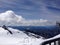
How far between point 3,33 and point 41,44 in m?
22.8

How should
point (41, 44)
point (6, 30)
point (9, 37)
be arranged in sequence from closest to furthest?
point (41, 44) → point (9, 37) → point (6, 30)

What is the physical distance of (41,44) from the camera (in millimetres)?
2883

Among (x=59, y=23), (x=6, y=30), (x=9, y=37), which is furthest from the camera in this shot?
(x=6, y=30)

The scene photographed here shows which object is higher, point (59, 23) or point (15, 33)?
point (15, 33)

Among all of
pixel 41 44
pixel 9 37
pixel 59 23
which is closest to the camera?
pixel 41 44

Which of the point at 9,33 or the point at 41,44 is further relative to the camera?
the point at 9,33

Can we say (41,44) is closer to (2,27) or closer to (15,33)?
(15,33)

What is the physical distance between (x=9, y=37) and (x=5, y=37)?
66 cm

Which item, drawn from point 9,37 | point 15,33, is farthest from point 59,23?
point 15,33

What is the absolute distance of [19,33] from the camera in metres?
26.8

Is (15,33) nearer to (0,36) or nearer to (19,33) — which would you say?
(19,33)

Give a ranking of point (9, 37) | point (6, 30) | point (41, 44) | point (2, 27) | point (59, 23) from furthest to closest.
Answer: point (2, 27) < point (6, 30) < point (9, 37) < point (59, 23) < point (41, 44)

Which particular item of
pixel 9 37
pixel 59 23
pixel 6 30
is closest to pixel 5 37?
pixel 9 37

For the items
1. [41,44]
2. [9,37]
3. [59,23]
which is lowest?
[41,44]
